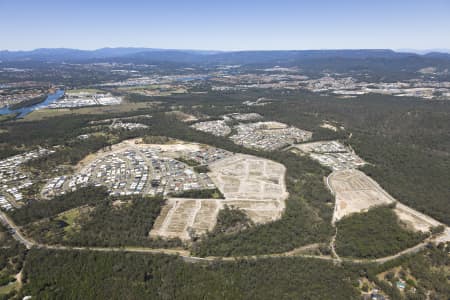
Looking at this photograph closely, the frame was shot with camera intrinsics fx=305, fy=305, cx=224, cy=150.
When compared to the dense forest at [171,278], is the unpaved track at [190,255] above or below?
below

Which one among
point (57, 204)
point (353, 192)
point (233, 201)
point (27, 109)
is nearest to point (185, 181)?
point (233, 201)

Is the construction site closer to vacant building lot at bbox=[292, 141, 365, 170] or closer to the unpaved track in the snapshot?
the unpaved track

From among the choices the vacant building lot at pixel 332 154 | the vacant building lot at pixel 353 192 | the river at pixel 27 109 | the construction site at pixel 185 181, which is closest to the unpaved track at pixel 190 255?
the construction site at pixel 185 181

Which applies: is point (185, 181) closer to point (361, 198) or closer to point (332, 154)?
point (361, 198)

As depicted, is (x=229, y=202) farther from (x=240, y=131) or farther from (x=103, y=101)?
(x=103, y=101)

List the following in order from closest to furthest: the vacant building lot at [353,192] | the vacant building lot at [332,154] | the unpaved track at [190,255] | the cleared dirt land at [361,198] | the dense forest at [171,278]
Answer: the dense forest at [171,278] < the unpaved track at [190,255] < the cleared dirt land at [361,198] < the vacant building lot at [353,192] < the vacant building lot at [332,154]

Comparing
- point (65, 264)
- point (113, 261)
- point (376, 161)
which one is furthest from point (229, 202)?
point (376, 161)

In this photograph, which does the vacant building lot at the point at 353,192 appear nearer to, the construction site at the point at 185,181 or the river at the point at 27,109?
the construction site at the point at 185,181
